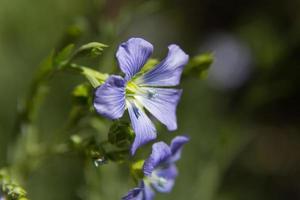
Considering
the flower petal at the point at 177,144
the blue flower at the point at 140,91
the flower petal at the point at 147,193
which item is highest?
the blue flower at the point at 140,91

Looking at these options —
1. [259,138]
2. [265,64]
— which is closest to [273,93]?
[265,64]

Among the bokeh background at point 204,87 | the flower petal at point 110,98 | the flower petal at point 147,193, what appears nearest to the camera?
the flower petal at point 110,98

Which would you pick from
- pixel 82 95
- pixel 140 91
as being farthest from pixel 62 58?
pixel 140 91

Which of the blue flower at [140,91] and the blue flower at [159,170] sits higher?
the blue flower at [140,91]

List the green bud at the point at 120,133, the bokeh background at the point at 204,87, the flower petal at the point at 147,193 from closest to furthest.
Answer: the green bud at the point at 120,133 < the flower petal at the point at 147,193 < the bokeh background at the point at 204,87

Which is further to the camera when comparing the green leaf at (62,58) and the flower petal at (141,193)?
the green leaf at (62,58)

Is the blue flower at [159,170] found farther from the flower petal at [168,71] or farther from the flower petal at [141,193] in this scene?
the flower petal at [168,71]

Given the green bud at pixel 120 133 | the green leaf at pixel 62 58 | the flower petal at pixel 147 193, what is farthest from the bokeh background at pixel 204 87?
the green bud at pixel 120 133
